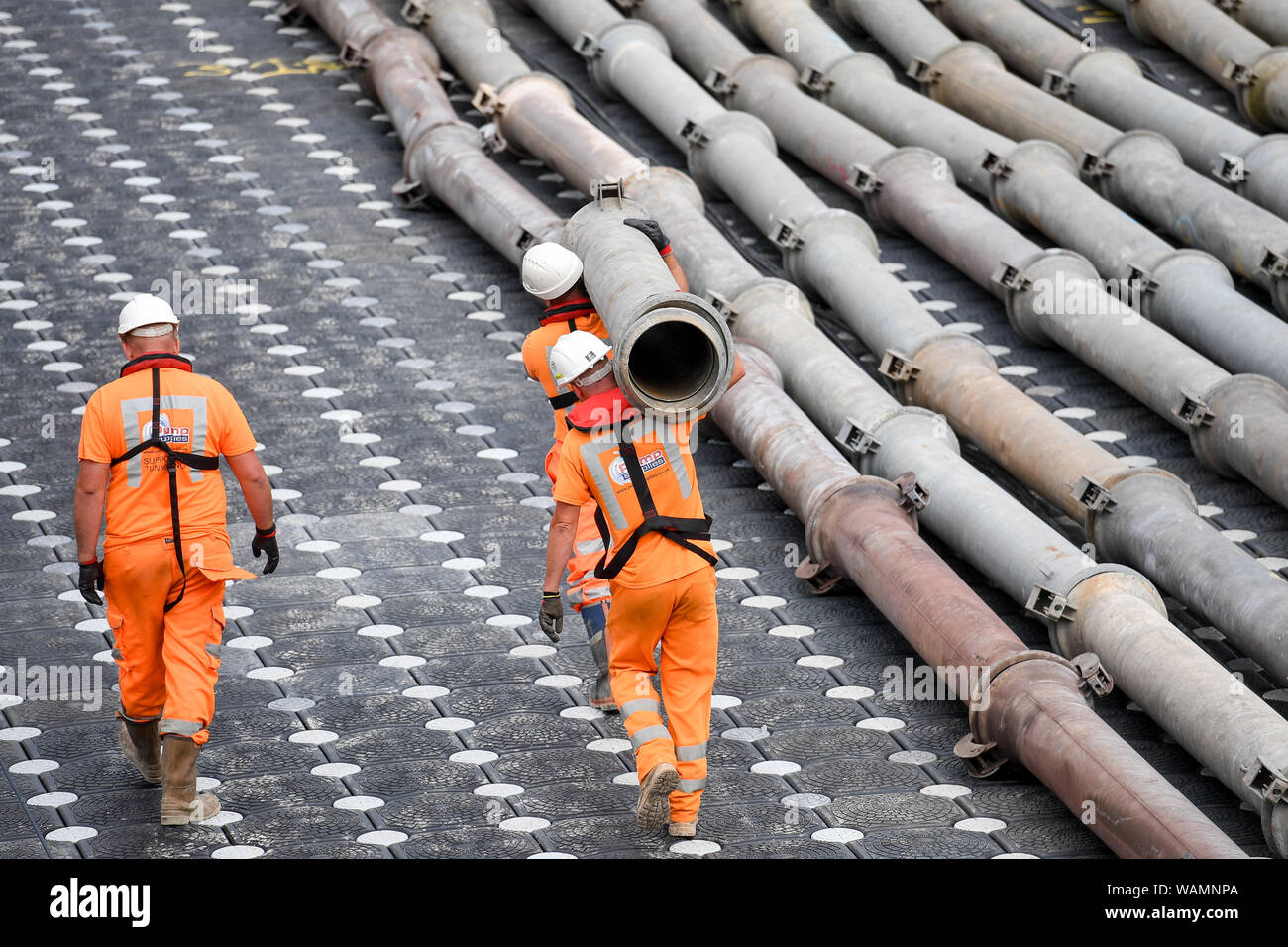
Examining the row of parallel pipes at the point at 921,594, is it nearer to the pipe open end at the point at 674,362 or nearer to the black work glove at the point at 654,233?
the black work glove at the point at 654,233

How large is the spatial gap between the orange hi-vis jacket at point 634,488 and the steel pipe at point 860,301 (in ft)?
6.71

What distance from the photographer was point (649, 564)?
6395 mm

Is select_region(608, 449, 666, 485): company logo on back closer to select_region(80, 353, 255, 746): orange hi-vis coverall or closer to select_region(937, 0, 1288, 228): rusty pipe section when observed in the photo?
select_region(80, 353, 255, 746): orange hi-vis coverall

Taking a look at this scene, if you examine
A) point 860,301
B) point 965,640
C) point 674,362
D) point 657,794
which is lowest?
point 657,794

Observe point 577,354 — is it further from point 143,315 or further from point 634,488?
point 143,315

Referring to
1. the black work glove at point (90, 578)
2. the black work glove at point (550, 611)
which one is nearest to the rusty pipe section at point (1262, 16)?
the black work glove at point (550, 611)

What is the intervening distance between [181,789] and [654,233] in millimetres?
3015

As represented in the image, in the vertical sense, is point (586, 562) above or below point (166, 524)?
below

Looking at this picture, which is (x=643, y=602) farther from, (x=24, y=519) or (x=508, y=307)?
(x=508, y=307)

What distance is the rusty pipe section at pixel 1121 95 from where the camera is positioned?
11.3 metres

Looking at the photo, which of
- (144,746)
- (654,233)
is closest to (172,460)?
(144,746)

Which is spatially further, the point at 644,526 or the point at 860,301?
the point at 860,301

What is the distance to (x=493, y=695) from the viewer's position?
7.50 metres

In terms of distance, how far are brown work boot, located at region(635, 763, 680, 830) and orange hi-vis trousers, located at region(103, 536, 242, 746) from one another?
158cm
